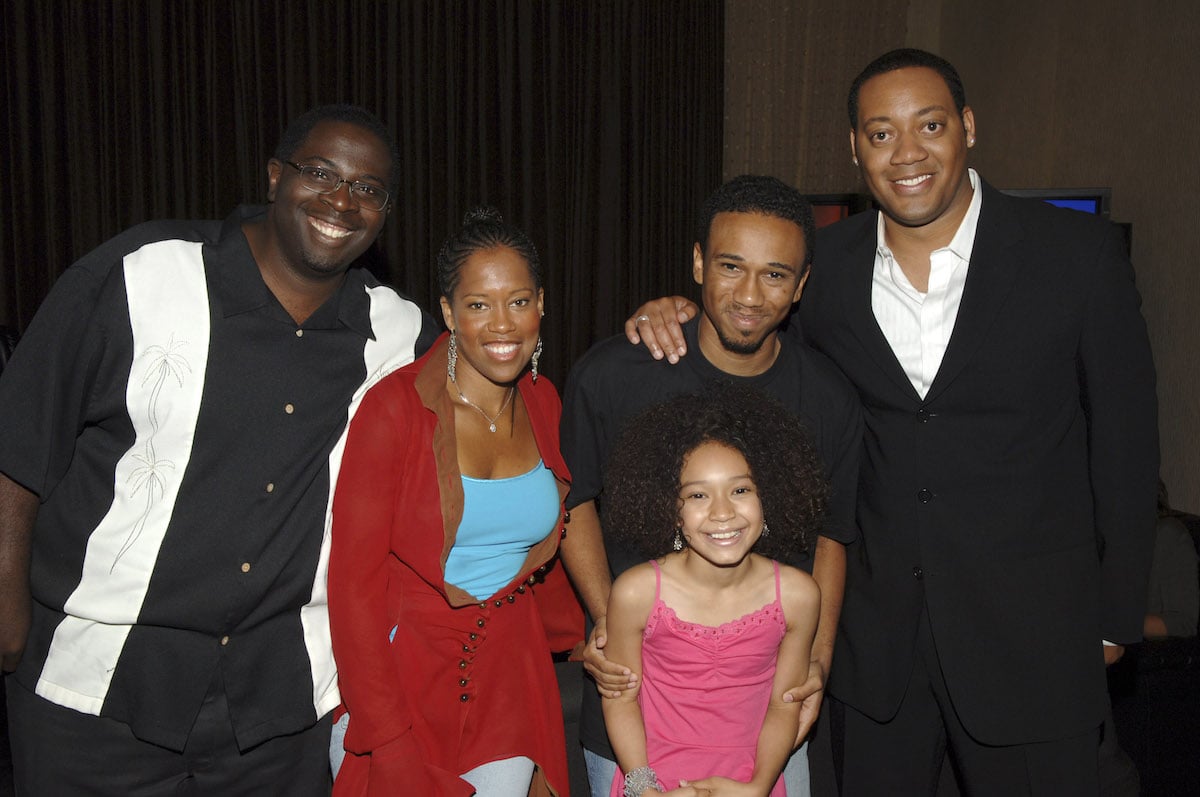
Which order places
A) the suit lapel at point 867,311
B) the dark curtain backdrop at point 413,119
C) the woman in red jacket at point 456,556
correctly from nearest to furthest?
the woman in red jacket at point 456,556 < the suit lapel at point 867,311 < the dark curtain backdrop at point 413,119

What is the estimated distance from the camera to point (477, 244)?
1872mm

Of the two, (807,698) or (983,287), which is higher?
(983,287)

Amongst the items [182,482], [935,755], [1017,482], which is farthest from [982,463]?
[182,482]

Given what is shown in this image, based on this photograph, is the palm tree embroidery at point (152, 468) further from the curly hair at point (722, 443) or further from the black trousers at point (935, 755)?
the black trousers at point (935, 755)

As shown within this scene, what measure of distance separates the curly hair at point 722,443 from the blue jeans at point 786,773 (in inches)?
16.0

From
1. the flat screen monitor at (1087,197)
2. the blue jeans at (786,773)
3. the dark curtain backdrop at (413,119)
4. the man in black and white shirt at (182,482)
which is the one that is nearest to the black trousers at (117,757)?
the man in black and white shirt at (182,482)

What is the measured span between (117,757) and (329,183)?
3.74 ft

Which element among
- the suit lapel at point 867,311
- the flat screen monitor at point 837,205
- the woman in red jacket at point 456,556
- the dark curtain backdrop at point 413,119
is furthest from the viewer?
the flat screen monitor at point 837,205

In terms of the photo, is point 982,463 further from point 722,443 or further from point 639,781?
point 639,781

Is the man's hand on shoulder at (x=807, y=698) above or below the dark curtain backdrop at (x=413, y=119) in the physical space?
below

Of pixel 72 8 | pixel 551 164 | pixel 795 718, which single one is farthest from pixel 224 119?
pixel 795 718

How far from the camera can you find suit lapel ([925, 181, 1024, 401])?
74.3 inches

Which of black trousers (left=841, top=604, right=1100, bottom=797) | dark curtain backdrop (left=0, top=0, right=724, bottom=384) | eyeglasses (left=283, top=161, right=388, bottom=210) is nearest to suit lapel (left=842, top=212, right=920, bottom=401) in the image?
black trousers (left=841, top=604, right=1100, bottom=797)

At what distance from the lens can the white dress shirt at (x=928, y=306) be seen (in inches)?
76.8
